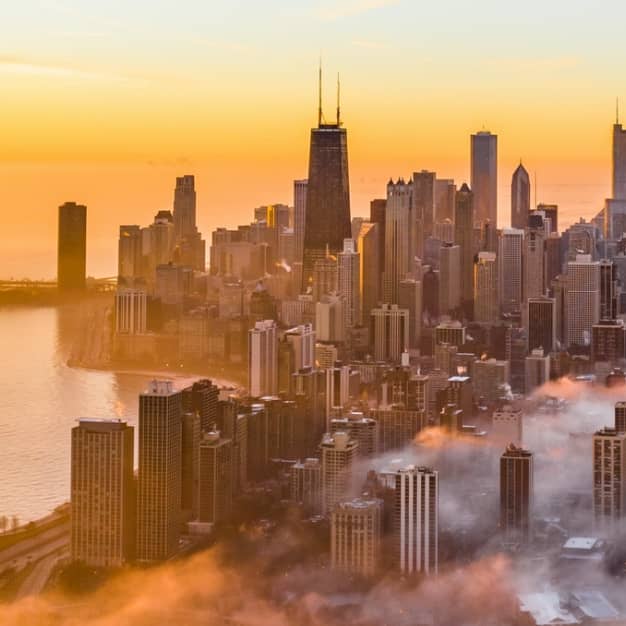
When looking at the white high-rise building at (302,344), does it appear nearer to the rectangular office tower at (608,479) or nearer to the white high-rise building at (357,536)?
the rectangular office tower at (608,479)

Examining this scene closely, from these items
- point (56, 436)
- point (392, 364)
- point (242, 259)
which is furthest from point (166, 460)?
point (242, 259)

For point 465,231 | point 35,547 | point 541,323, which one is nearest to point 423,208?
point 465,231

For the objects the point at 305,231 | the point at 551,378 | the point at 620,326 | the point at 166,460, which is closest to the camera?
the point at 166,460

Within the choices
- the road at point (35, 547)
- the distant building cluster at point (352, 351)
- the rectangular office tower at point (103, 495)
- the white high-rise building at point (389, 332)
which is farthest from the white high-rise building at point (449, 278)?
the road at point (35, 547)

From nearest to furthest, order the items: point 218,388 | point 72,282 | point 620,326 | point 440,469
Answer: point 440,469, point 218,388, point 72,282, point 620,326

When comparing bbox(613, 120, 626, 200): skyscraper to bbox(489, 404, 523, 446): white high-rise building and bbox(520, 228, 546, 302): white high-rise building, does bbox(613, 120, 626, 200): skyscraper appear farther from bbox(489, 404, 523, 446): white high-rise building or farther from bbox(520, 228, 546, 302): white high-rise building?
bbox(489, 404, 523, 446): white high-rise building

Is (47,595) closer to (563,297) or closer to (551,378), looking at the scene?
(551,378)

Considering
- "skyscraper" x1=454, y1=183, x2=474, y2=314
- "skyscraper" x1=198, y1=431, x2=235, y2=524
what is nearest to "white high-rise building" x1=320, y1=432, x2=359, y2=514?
"skyscraper" x1=198, y1=431, x2=235, y2=524
